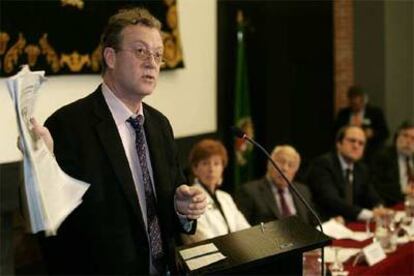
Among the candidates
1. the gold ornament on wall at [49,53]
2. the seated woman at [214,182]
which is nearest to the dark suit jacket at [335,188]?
the seated woman at [214,182]

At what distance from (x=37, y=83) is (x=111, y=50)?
19.3 inches

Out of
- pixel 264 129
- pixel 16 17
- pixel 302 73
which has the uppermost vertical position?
pixel 16 17

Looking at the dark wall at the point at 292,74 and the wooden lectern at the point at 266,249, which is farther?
the dark wall at the point at 292,74

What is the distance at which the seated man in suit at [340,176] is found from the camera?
4.48 m

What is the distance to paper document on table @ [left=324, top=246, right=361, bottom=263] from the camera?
2.93 meters

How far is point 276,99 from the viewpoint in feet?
25.5

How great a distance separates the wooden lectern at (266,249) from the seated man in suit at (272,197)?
1814mm

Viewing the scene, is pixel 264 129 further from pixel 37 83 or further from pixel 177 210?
pixel 37 83

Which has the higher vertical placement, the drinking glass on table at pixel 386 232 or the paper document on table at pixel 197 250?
the paper document on table at pixel 197 250

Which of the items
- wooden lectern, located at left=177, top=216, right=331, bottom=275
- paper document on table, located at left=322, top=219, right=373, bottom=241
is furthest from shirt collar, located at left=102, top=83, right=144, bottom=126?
paper document on table, located at left=322, top=219, right=373, bottom=241

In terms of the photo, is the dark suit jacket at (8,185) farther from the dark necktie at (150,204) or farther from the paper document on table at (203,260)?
the paper document on table at (203,260)

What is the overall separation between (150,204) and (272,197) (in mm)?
1974

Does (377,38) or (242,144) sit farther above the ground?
(377,38)

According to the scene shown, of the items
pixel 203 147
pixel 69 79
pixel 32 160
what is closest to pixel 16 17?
pixel 69 79
